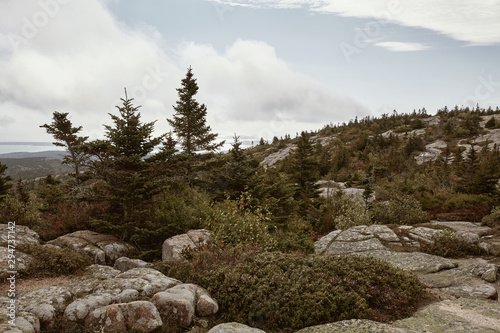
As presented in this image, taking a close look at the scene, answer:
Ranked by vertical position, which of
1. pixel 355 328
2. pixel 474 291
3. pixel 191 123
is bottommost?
pixel 474 291

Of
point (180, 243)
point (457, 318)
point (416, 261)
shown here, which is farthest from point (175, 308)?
point (416, 261)

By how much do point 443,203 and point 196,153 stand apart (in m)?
19.3

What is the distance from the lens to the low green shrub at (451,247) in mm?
9367

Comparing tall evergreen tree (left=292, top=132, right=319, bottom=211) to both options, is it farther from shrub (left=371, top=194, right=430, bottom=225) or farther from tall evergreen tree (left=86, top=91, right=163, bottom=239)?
tall evergreen tree (left=86, top=91, right=163, bottom=239)

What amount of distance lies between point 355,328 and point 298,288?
4.24 feet

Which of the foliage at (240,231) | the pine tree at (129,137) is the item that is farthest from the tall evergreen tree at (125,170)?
the foliage at (240,231)

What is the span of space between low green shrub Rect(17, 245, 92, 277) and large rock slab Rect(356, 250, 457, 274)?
27.9 feet

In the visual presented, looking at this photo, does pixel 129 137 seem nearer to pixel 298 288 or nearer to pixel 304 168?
pixel 298 288

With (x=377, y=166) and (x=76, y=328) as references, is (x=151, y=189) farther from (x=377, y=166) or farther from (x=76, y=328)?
(x=377, y=166)

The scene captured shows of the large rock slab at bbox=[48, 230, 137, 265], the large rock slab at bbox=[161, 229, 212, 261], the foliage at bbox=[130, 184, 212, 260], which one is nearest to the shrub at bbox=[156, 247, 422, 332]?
the large rock slab at bbox=[161, 229, 212, 261]

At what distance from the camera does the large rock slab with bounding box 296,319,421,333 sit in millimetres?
4105

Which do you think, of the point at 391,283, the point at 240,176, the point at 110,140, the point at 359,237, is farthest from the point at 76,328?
the point at 240,176

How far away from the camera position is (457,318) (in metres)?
4.88

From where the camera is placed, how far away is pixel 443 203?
19.4 m
